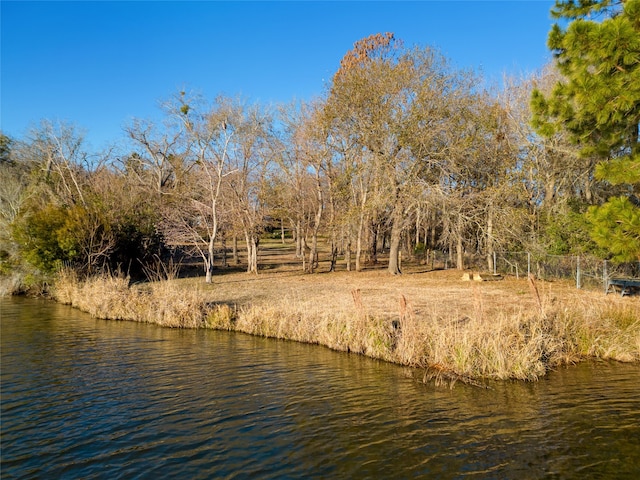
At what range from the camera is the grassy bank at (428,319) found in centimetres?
980

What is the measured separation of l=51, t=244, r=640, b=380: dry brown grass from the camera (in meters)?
9.82

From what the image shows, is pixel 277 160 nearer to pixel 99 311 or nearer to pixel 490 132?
pixel 490 132

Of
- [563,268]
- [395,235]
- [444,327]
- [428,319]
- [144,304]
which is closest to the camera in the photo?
[444,327]

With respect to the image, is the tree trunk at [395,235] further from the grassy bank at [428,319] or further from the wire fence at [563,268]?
the grassy bank at [428,319]

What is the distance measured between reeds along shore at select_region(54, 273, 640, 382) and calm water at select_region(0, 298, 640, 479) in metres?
0.55

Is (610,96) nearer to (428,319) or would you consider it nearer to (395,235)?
(428,319)

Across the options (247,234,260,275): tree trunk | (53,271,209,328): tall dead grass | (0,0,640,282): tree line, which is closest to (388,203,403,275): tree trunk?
(0,0,640,282): tree line

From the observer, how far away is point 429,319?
41.0ft

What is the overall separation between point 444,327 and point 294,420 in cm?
461

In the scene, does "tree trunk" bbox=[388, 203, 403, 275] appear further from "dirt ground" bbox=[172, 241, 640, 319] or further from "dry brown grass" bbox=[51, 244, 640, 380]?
"dry brown grass" bbox=[51, 244, 640, 380]

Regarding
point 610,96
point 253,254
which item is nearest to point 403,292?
point 610,96

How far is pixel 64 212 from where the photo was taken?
75.7 ft

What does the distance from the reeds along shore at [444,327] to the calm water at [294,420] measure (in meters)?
0.55

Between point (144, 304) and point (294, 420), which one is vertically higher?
point (144, 304)
